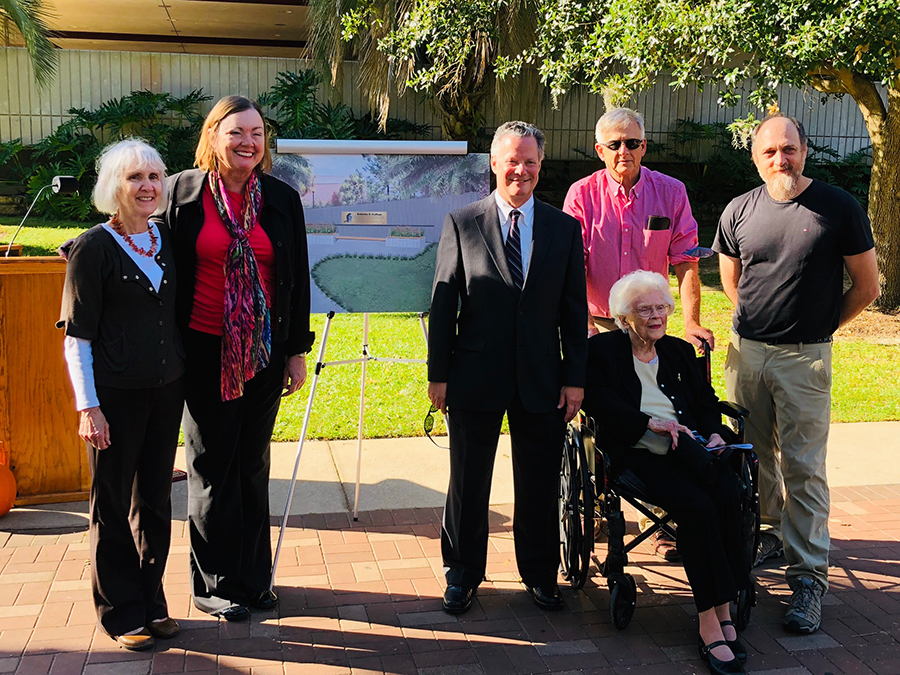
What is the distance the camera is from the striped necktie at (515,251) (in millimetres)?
3686

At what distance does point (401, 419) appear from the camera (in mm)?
6645

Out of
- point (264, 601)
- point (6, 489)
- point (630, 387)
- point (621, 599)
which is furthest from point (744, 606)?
point (6, 489)

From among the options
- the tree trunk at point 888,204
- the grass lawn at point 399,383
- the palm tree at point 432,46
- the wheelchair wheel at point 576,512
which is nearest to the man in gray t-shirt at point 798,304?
the wheelchair wheel at point 576,512

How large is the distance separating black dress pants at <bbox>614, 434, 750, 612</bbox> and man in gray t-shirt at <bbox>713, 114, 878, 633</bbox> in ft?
1.73

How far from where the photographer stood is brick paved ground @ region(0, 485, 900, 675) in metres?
3.35

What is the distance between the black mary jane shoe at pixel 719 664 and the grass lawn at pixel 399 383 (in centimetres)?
325

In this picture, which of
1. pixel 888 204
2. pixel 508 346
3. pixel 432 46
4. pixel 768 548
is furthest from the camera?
pixel 888 204

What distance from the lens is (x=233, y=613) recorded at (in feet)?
11.9

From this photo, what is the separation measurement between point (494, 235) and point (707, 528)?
1493 mm

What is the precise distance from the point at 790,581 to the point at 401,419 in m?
3.38

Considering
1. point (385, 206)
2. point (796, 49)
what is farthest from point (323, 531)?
point (796, 49)

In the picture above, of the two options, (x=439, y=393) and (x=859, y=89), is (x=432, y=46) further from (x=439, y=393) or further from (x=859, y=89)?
(x=439, y=393)

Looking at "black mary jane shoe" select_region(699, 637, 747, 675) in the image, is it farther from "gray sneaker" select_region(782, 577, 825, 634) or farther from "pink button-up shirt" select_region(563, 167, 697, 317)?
"pink button-up shirt" select_region(563, 167, 697, 317)

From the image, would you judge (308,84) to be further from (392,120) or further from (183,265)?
(183,265)
